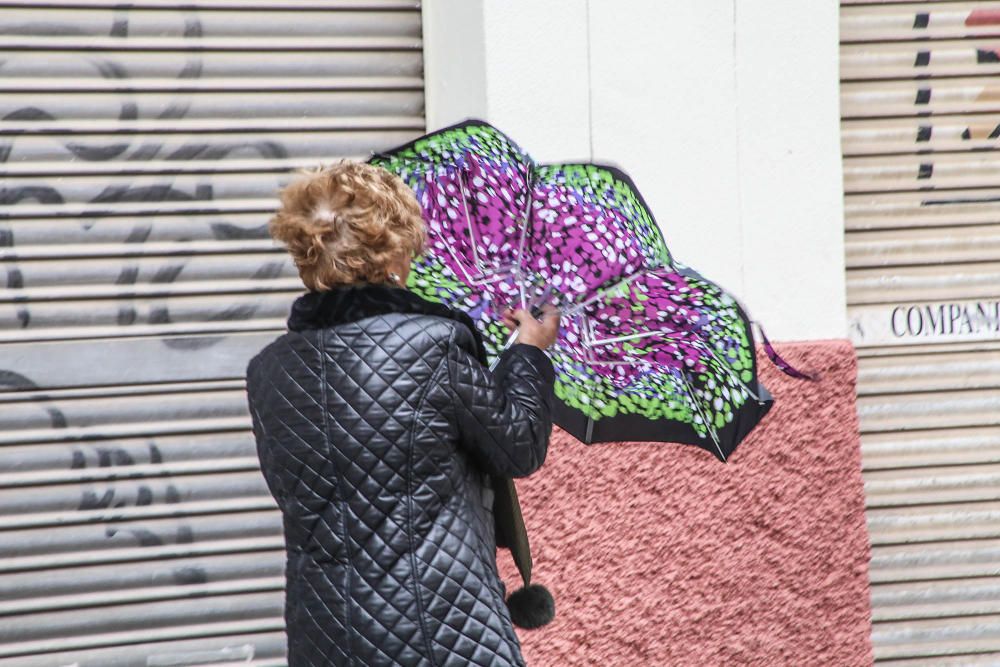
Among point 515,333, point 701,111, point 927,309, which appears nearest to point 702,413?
point 515,333

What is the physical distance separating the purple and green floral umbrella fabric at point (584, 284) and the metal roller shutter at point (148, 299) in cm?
138

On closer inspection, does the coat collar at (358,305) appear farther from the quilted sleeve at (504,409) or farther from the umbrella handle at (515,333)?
the umbrella handle at (515,333)

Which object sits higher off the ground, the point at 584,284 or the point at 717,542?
the point at 584,284

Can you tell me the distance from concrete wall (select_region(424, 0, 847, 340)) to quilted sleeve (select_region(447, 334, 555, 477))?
5.03ft

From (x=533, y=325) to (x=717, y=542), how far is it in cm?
159

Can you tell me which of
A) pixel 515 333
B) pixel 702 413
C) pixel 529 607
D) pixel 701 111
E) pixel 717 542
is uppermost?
pixel 701 111

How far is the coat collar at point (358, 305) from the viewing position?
2.15m

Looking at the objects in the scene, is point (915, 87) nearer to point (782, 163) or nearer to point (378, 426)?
point (782, 163)

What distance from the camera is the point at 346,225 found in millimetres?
2178

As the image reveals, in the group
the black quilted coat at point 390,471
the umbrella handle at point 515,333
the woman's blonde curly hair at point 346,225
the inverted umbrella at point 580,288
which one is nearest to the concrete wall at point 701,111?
the inverted umbrella at point 580,288

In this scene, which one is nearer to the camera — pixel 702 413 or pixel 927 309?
pixel 702 413

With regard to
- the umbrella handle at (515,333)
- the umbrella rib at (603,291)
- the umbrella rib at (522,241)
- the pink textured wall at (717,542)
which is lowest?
the pink textured wall at (717,542)

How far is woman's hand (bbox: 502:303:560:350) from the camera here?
236cm

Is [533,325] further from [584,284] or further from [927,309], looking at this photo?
[927,309]
